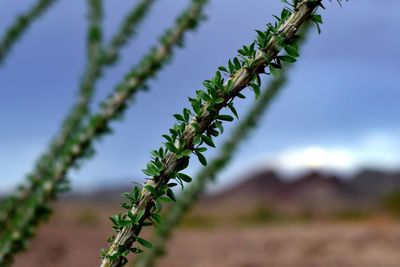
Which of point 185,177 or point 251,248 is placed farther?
point 251,248

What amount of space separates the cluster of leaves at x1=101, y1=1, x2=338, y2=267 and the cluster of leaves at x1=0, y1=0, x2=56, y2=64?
4.01m

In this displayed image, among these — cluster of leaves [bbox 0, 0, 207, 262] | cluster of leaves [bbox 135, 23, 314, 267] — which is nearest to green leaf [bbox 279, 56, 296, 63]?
cluster of leaves [bbox 0, 0, 207, 262]

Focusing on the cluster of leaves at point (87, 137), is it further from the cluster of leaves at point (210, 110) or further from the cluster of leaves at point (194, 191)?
the cluster of leaves at point (210, 110)

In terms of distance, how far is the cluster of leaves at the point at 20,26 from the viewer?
17.8ft

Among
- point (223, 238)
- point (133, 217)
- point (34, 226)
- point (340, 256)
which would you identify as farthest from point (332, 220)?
point (133, 217)

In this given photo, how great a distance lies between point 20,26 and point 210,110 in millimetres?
4161

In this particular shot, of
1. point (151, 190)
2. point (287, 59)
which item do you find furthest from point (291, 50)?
point (151, 190)

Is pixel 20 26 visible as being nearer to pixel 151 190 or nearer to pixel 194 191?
pixel 194 191

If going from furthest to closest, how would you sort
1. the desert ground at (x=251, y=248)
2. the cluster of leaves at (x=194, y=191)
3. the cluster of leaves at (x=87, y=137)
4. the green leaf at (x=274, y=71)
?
the desert ground at (x=251, y=248), the cluster of leaves at (x=194, y=191), the cluster of leaves at (x=87, y=137), the green leaf at (x=274, y=71)

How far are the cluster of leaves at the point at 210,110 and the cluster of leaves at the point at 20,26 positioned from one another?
401cm

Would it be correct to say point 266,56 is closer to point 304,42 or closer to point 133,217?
point 133,217

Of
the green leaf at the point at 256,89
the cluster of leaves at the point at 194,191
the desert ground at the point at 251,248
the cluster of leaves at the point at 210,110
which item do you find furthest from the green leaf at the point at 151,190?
the desert ground at the point at 251,248

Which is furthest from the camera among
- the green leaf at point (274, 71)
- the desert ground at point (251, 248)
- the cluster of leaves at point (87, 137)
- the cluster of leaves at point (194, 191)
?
the desert ground at point (251, 248)

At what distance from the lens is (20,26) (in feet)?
18.0
